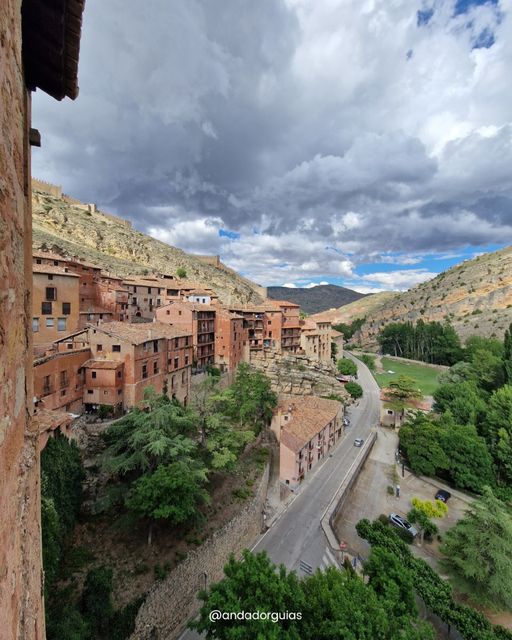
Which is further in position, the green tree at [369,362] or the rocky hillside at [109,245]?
the green tree at [369,362]

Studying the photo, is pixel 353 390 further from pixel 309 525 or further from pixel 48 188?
pixel 48 188

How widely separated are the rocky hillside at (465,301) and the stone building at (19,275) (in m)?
108

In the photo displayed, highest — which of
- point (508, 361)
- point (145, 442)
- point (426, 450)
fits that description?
point (508, 361)

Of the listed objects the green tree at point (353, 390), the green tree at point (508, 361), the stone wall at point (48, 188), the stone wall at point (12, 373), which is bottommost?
the green tree at point (353, 390)

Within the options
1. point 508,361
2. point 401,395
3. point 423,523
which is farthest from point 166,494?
point 508,361

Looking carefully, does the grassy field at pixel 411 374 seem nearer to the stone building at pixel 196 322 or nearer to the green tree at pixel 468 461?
the green tree at pixel 468 461

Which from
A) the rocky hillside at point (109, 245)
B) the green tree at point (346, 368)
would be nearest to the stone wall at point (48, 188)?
the rocky hillside at point (109, 245)

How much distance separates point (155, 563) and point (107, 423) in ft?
36.5

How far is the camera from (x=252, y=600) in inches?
471

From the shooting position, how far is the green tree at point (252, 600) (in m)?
11.2

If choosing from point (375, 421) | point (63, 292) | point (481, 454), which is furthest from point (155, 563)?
point (375, 421)

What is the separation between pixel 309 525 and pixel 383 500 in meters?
10.4

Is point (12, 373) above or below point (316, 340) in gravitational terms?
above

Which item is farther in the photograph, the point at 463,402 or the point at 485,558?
the point at 463,402
